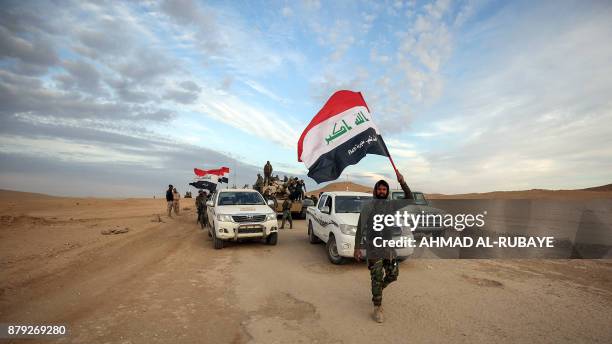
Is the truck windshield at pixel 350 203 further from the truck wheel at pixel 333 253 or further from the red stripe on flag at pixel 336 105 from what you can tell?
the red stripe on flag at pixel 336 105

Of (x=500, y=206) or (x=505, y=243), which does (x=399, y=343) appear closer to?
(x=505, y=243)

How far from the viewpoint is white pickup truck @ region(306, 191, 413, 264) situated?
25.7ft

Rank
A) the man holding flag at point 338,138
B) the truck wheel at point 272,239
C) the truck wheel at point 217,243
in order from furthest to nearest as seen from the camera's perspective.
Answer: the truck wheel at point 272,239 < the truck wheel at point 217,243 < the man holding flag at point 338,138

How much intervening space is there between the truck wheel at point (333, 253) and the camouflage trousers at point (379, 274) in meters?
3.16

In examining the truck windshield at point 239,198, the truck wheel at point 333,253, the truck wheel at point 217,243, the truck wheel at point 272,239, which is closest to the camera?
the truck wheel at point 333,253

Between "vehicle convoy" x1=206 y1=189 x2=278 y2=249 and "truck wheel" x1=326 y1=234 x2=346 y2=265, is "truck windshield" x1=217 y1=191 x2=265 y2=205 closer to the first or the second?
"vehicle convoy" x1=206 y1=189 x2=278 y2=249

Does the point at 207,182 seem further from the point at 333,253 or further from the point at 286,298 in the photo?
the point at 286,298

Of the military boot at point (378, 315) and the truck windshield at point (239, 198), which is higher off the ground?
the truck windshield at point (239, 198)

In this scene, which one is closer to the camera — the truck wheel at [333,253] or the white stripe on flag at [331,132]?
the white stripe on flag at [331,132]

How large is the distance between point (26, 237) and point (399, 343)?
12.7m

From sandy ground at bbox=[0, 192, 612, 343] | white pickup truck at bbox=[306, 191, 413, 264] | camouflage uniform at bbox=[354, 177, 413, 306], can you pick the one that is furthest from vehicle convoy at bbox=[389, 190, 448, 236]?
camouflage uniform at bbox=[354, 177, 413, 306]

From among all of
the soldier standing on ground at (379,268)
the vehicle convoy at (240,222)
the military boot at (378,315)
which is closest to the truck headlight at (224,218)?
the vehicle convoy at (240,222)

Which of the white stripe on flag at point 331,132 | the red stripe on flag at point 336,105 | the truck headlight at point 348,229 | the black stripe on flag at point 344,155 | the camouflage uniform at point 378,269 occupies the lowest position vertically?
the camouflage uniform at point 378,269

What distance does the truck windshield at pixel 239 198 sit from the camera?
452 inches
